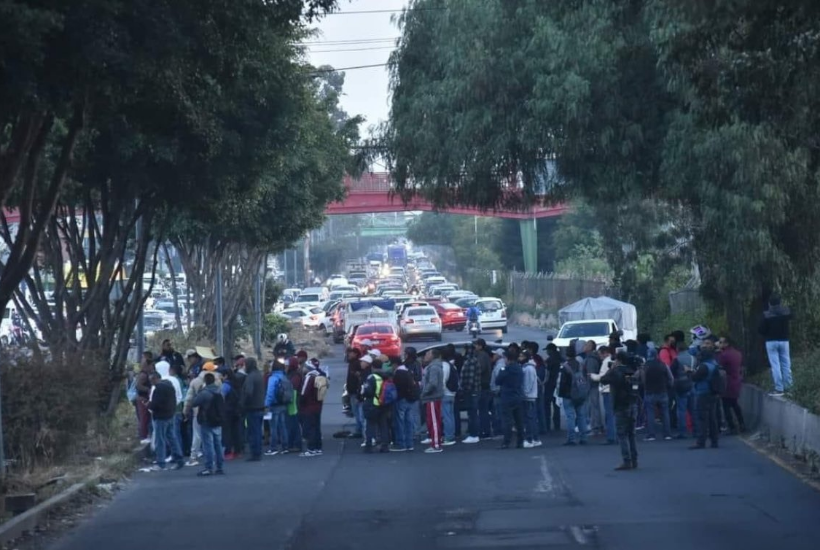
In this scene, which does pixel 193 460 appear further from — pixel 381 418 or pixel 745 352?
pixel 745 352

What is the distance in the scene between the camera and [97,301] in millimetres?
25172

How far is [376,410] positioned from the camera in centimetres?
2336

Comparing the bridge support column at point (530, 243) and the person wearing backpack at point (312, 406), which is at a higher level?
the bridge support column at point (530, 243)

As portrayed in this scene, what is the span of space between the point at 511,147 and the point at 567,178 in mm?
1233

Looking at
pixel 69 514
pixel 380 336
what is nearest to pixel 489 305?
pixel 380 336

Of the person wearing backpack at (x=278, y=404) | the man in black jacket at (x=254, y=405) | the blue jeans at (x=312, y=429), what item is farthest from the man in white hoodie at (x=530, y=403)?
the man in black jacket at (x=254, y=405)

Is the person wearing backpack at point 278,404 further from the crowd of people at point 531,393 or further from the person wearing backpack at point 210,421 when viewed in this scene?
the person wearing backpack at point 210,421

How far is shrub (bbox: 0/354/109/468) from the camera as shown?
1833cm

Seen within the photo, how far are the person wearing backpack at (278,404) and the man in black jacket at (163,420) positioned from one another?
1994 millimetres

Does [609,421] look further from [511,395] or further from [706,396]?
[706,396]

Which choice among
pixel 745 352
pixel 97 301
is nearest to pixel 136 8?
pixel 97 301

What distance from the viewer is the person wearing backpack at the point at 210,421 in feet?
66.0

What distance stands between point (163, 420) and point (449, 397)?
17.7 ft

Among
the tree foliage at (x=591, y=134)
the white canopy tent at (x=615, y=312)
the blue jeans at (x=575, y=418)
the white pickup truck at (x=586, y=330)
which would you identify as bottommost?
the blue jeans at (x=575, y=418)
